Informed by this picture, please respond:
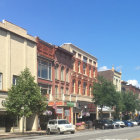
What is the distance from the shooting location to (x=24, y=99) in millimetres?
29891

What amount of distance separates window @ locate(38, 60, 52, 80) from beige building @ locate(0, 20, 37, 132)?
5.44 feet

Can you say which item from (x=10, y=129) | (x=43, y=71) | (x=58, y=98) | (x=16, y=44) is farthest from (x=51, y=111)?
(x=16, y=44)

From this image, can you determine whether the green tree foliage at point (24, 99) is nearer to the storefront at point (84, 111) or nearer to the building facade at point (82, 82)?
the storefront at point (84, 111)

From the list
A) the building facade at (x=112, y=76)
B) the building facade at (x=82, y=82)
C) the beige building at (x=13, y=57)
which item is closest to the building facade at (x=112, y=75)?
the building facade at (x=112, y=76)

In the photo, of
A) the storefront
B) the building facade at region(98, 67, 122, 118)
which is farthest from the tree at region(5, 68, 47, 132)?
the building facade at region(98, 67, 122, 118)

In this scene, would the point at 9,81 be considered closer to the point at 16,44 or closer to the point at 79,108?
the point at 16,44

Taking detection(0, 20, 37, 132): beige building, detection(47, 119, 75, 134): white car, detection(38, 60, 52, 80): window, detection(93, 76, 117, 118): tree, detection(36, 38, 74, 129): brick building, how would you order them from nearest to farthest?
detection(47, 119, 75, 134): white car, detection(0, 20, 37, 132): beige building, detection(36, 38, 74, 129): brick building, detection(38, 60, 52, 80): window, detection(93, 76, 117, 118): tree

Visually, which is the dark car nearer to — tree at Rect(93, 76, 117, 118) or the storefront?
the storefront

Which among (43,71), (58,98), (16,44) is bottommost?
(58,98)

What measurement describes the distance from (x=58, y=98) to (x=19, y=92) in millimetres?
13329

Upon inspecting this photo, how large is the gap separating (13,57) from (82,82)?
66.7 feet

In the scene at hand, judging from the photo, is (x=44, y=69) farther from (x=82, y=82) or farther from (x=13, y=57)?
(x=82, y=82)

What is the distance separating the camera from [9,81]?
33812 mm

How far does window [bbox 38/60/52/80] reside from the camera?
133 feet
